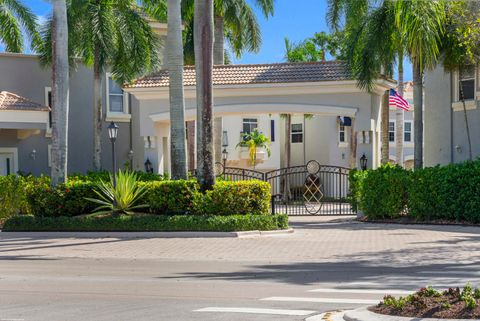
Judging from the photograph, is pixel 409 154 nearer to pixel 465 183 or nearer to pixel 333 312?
pixel 465 183

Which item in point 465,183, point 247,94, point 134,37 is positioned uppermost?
point 134,37

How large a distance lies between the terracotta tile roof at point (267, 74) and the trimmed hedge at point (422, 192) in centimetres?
434

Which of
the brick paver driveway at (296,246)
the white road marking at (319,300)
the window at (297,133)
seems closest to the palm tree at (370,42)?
the brick paver driveway at (296,246)

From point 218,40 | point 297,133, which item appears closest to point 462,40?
point 218,40

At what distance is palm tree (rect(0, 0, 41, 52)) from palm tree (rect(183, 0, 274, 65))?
7.14 m

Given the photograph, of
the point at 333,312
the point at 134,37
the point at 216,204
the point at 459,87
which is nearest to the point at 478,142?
the point at 459,87

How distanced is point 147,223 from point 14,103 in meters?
11.1

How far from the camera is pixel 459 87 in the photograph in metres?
29.9

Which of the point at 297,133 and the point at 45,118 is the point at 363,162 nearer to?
the point at 45,118

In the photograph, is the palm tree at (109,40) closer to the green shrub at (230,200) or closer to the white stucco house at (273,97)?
the white stucco house at (273,97)

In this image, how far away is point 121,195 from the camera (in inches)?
910

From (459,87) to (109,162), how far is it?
1670 cm

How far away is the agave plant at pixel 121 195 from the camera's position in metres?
23.1

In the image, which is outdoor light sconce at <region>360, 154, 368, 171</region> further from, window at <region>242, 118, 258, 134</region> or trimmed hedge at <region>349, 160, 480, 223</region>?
window at <region>242, 118, 258, 134</region>
